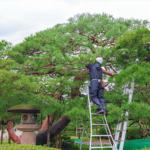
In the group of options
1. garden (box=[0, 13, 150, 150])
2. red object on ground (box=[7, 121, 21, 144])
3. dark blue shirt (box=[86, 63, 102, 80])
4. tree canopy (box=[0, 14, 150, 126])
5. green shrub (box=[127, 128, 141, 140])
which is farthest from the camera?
green shrub (box=[127, 128, 141, 140])

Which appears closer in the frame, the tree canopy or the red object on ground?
the tree canopy

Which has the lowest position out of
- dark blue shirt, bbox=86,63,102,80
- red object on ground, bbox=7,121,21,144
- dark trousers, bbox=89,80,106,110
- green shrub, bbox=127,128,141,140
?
green shrub, bbox=127,128,141,140

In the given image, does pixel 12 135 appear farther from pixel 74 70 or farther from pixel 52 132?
pixel 74 70

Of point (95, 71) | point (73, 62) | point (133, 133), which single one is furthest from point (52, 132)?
point (133, 133)

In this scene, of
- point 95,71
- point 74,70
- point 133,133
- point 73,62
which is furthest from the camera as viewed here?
point 133,133

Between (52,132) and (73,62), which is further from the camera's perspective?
(52,132)

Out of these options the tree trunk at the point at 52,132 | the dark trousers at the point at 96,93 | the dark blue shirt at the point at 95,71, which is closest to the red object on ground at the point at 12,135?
the tree trunk at the point at 52,132

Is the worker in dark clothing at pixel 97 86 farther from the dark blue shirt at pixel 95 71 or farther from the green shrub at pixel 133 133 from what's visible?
the green shrub at pixel 133 133

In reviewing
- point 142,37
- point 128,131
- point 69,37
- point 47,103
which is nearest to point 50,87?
point 47,103

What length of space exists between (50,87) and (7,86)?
1.38 m

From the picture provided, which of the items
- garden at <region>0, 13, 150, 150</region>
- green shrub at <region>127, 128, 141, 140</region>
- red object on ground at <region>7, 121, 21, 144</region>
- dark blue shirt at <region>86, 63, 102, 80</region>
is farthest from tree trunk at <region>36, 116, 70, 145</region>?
green shrub at <region>127, 128, 141, 140</region>

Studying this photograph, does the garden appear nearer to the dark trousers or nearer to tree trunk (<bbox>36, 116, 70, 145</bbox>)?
tree trunk (<bbox>36, 116, 70, 145</bbox>)

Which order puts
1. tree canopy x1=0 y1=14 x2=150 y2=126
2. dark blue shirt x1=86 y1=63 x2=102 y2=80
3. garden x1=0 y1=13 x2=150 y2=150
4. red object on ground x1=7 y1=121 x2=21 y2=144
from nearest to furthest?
garden x1=0 y1=13 x2=150 y2=150 → tree canopy x1=0 y1=14 x2=150 y2=126 → dark blue shirt x1=86 y1=63 x2=102 y2=80 → red object on ground x1=7 y1=121 x2=21 y2=144

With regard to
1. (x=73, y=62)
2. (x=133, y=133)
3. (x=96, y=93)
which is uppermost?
(x=73, y=62)
